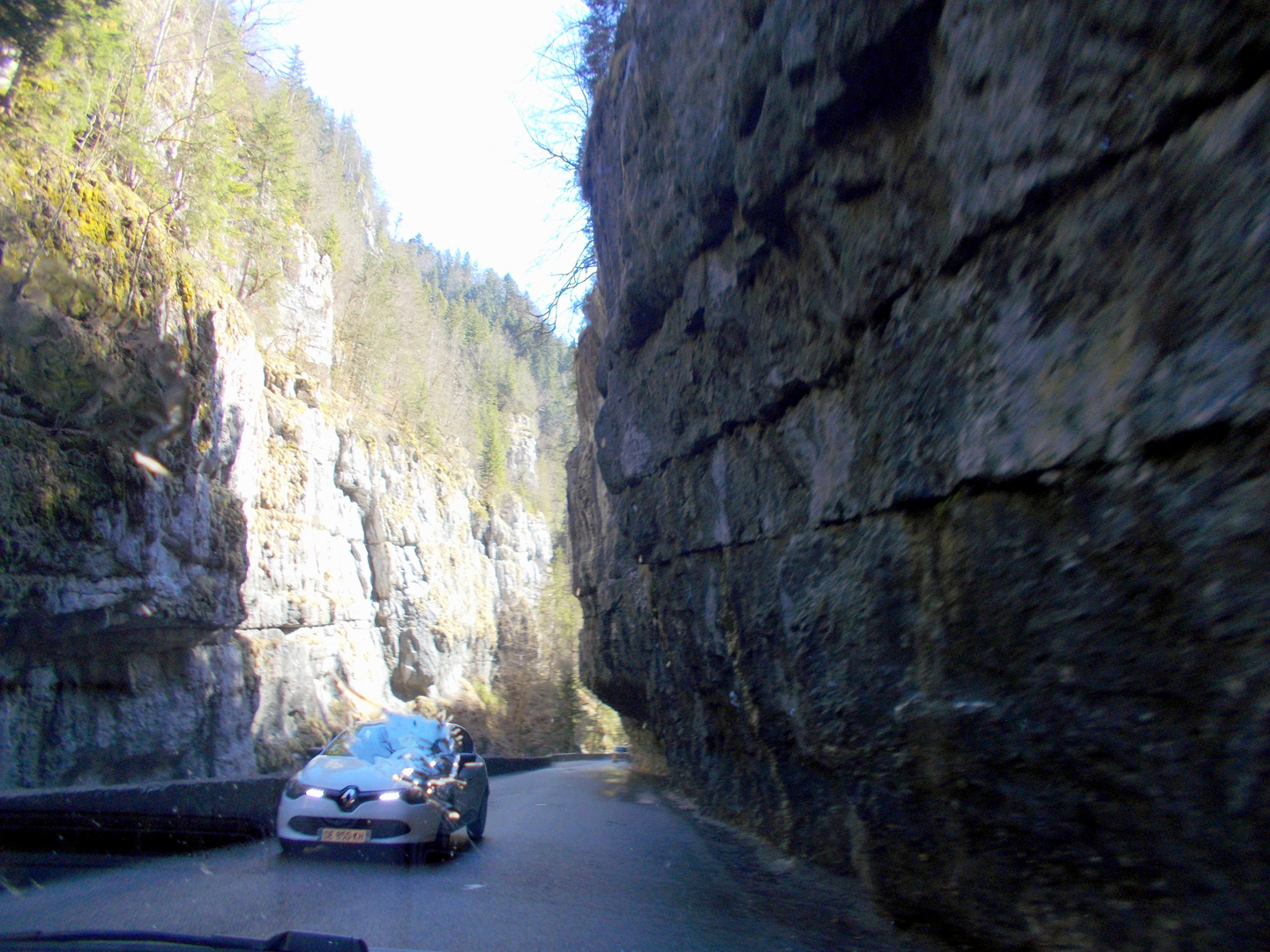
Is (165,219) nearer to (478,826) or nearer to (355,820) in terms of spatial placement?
(478,826)

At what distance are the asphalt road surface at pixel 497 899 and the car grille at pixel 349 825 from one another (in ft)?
0.88

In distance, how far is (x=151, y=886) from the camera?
20.3 ft

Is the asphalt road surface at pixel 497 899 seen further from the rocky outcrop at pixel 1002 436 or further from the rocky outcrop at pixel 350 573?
the rocky outcrop at pixel 350 573

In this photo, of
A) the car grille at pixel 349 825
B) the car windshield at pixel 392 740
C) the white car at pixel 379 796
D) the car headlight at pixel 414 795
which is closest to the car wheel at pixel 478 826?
the white car at pixel 379 796

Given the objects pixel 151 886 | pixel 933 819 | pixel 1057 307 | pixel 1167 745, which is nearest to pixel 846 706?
pixel 933 819

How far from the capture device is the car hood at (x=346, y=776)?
796 cm

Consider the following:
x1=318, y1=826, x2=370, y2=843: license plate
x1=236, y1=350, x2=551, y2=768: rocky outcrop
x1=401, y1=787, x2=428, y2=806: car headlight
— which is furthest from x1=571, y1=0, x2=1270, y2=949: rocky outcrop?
x1=236, y1=350, x2=551, y2=768: rocky outcrop

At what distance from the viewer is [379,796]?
25.8ft

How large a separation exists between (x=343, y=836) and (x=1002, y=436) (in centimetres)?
660

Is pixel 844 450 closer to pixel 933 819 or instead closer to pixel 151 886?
pixel 933 819

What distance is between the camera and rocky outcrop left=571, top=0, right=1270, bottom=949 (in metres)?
3.36

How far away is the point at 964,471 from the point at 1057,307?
1108mm

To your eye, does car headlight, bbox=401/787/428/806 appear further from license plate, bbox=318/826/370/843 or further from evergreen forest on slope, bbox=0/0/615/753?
evergreen forest on slope, bbox=0/0/615/753

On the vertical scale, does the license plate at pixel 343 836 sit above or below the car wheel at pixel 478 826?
above
